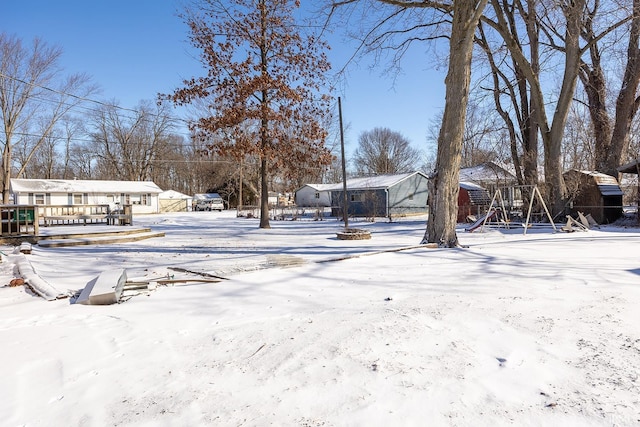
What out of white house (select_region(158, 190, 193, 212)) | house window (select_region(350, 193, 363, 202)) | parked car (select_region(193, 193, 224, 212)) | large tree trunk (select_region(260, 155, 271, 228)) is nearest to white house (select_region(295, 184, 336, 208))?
parked car (select_region(193, 193, 224, 212))

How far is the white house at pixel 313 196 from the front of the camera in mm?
44531

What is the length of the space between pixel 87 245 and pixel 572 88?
56.9 feet

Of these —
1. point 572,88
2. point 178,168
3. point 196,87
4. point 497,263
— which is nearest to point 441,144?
point 497,263

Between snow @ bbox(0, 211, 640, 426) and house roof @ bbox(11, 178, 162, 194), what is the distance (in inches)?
1502

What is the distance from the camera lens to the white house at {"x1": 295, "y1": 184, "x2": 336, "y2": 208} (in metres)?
44.5

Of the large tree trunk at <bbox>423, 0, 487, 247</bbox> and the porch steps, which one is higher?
the large tree trunk at <bbox>423, 0, 487, 247</bbox>

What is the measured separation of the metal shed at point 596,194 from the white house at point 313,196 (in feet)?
93.2

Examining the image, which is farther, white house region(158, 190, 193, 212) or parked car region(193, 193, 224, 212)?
parked car region(193, 193, 224, 212)

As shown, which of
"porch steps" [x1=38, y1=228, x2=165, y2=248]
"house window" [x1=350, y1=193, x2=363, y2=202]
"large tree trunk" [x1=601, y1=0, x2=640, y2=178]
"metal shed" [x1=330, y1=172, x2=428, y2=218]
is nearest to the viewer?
"porch steps" [x1=38, y1=228, x2=165, y2=248]

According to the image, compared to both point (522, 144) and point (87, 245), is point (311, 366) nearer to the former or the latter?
point (87, 245)

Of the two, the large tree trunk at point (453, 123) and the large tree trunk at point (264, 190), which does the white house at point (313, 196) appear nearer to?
the large tree trunk at point (264, 190)

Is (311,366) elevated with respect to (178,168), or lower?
lower

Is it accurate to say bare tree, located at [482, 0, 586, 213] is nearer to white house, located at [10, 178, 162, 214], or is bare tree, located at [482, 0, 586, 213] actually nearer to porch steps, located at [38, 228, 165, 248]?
porch steps, located at [38, 228, 165, 248]

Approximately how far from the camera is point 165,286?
5.03 m
